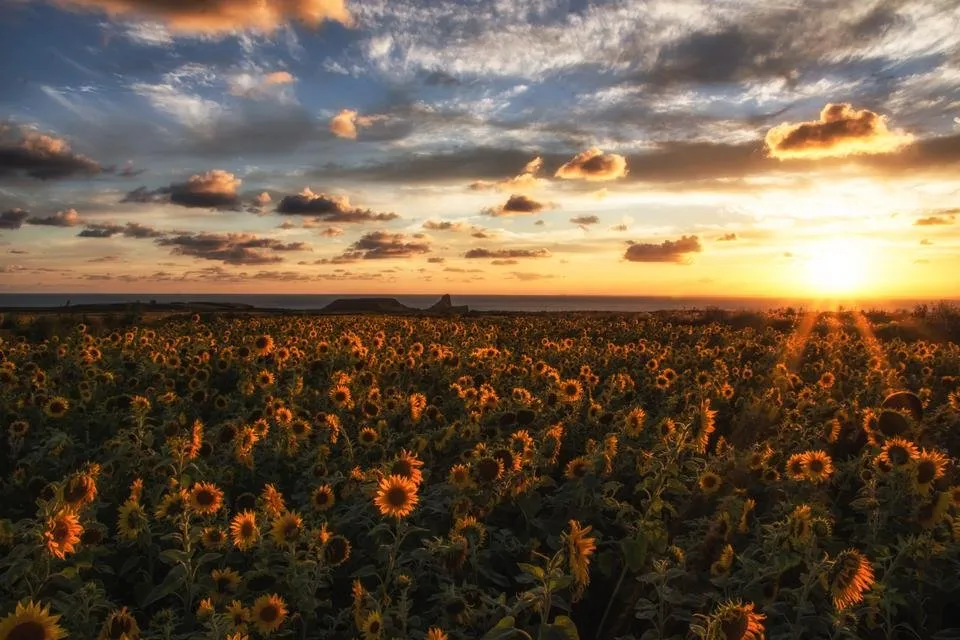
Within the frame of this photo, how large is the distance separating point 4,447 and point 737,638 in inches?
290

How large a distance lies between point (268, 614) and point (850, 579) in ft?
9.38

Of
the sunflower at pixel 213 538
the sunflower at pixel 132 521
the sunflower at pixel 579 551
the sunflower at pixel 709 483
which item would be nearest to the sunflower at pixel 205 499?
the sunflower at pixel 213 538

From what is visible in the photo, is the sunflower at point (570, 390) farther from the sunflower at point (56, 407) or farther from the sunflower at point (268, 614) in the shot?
the sunflower at point (56, 407)

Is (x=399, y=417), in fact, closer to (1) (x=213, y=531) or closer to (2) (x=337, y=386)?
(2) (x=337, y=386)

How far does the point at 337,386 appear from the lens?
862cm

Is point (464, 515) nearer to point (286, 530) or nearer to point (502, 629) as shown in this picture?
point (286, 530)

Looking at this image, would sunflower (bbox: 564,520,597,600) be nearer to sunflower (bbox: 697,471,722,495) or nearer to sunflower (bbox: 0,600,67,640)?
sunflower (bbox: 697,471,722,495)

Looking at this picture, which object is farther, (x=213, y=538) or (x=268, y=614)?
(x=213, y=538)

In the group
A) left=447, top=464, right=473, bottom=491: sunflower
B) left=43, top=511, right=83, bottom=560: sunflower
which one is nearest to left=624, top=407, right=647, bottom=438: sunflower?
left=447, top=464, right=473, bottom=491: sunflower

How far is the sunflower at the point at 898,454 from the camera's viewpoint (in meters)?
5.01

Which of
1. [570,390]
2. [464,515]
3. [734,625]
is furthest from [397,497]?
[570,390]

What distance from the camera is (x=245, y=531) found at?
418 cm

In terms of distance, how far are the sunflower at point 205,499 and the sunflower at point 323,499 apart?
0.70 m

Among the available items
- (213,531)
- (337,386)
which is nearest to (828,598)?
(213,531)
